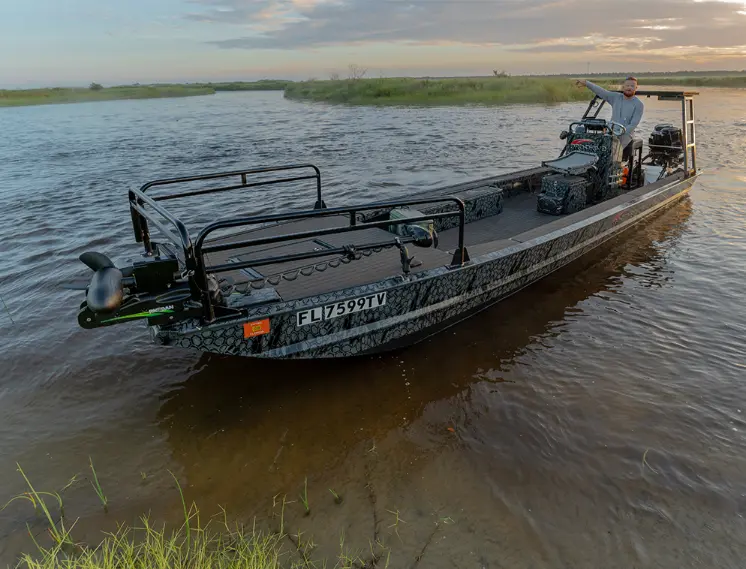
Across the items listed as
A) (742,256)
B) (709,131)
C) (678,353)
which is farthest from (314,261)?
(709,131)

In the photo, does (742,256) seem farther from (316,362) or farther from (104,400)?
(104,400)

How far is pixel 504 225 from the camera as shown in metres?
7.84

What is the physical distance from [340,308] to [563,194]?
17.9ft

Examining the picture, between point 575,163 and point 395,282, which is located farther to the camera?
point 575,163

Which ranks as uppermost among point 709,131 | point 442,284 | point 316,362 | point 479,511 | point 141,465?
point 709,131

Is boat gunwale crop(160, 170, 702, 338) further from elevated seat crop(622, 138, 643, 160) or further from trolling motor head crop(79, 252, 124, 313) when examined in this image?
elevated seat crop(622, 138, 643, 160)

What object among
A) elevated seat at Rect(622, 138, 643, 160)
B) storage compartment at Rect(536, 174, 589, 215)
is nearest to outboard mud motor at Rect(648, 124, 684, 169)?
elevated seat at Rect(622, 138, 643, 160)

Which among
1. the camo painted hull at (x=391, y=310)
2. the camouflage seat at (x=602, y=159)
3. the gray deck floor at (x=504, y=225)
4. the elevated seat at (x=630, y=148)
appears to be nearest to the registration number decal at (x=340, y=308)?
the camo painted hull at (x=391, y=310)

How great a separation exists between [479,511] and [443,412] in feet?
3.78

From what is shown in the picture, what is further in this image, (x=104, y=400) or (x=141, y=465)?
(x=104, y=400)

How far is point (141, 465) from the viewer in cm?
383

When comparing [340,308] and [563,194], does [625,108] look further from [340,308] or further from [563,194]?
[340,308]

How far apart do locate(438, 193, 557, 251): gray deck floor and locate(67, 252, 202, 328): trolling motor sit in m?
3.97

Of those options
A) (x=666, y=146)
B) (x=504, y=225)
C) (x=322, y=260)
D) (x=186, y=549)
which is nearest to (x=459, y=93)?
(x=666, y=146)
